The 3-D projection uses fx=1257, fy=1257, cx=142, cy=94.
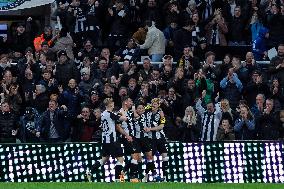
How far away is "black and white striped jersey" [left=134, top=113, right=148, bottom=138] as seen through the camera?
2559 cm

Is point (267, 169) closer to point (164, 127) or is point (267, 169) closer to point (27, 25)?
point (164, 127)

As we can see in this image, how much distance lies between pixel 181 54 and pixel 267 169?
6001 mm

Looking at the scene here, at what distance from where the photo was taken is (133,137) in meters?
25.4

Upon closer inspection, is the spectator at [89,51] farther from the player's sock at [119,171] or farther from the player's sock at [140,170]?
the player's sock at [119,171]

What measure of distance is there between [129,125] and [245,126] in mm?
2477

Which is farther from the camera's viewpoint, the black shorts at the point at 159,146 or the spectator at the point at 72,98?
the spectator at the point at 72,98

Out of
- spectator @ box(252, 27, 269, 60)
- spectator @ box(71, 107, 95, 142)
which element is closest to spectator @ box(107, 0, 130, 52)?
spectator @ box(252, 27, 269, 60)

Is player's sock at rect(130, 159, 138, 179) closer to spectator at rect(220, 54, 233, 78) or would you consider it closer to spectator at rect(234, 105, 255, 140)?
spectator at rect(234, 105, 255, 140)

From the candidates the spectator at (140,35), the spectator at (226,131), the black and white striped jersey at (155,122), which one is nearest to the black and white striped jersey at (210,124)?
the spectator at (226,131)

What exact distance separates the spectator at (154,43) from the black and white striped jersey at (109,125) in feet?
17.1

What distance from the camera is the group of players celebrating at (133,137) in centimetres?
2458

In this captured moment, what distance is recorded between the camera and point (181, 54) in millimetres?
29828

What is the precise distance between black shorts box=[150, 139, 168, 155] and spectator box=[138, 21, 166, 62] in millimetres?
4852

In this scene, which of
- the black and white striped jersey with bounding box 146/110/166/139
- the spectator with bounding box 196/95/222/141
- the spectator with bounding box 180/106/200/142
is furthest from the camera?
the spectator with bounding box 180/106/200/142
